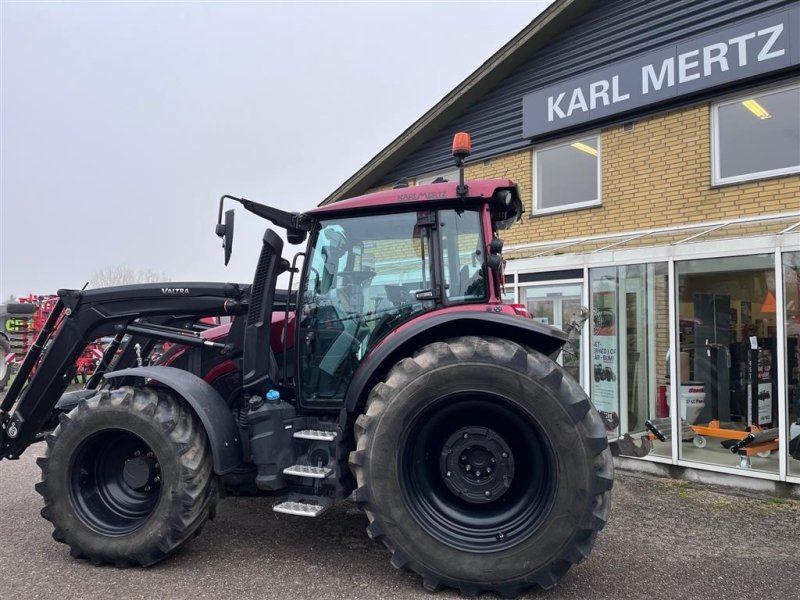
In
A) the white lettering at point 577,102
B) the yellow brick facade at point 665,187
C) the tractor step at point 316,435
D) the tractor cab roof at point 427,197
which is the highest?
the white lettering at point 577,102

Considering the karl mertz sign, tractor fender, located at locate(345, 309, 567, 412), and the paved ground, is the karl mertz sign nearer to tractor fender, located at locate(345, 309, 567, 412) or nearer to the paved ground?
the paved ground

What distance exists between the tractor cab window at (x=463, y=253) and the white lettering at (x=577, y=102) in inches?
199

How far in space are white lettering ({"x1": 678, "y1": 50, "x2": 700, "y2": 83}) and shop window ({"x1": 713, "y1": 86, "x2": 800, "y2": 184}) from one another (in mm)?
463

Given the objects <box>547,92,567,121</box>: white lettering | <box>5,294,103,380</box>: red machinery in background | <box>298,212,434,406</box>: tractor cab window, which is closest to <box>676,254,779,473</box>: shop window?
<box>547,92,567,121</box>: white lettering

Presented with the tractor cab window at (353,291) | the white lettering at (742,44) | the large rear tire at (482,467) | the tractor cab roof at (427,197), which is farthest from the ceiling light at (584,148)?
the large rear tire at (482,467)

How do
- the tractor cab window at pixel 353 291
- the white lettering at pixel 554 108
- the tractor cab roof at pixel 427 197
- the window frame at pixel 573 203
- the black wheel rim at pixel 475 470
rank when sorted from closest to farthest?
the black wheel rim at pixel 475 470 → the tractor cab roof at pixel 427 197 → the tractor cab window at pixel 353 291 → the window frame at pixel 573 203 → the white lettering at pixel 554 108

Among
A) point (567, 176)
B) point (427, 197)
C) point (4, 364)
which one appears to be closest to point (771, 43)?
point (567, 176)

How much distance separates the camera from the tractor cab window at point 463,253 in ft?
13.0

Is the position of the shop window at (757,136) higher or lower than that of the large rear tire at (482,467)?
higher

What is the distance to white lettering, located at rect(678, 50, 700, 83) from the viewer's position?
22.9ft

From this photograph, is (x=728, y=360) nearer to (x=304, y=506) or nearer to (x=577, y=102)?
(x=577, y=102)

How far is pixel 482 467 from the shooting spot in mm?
3570

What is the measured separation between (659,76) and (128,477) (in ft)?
23.7

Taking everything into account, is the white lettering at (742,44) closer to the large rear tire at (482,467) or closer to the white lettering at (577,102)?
the white lettering at (577,102)
